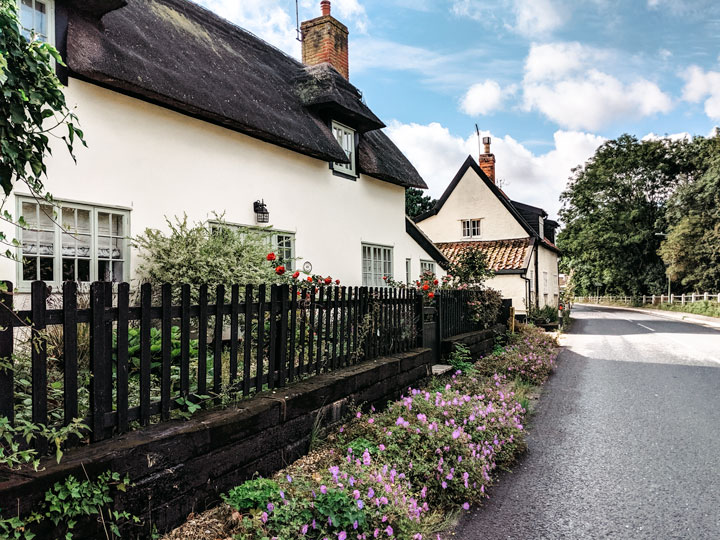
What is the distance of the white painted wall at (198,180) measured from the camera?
659cm

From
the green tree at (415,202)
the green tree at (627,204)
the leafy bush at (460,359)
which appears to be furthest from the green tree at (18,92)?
the green tree at (627,204)

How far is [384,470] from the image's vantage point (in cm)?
375

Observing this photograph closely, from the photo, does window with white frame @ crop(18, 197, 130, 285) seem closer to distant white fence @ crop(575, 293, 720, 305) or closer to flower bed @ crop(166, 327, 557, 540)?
flower bed @ crop(166, 327, 557, 540)

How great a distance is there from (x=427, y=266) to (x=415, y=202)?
24.6 meters

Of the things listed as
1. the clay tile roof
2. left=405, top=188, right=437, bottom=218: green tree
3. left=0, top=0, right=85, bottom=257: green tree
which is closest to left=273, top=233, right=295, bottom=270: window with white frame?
left=0, top=0, right=85, bottom=257: green tree

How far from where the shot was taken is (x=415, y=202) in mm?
39562

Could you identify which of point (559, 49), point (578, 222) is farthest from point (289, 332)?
point (578, 222)

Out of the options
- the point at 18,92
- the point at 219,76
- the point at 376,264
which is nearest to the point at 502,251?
the point at 376,264

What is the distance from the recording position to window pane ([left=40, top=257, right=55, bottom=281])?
6.16 meters

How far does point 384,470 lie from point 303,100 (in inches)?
370

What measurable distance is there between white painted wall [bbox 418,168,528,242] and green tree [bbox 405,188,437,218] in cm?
1242

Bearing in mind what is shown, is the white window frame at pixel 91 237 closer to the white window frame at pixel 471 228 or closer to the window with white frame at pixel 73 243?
the window with white frame at pixel 73 243

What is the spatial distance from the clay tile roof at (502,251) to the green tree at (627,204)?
83.2ft

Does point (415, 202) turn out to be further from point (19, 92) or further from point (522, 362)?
point (19, 92)
